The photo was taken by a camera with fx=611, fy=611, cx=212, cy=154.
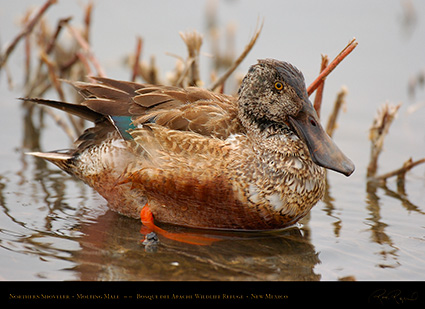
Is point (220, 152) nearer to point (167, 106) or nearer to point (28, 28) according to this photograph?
point (167, 106)

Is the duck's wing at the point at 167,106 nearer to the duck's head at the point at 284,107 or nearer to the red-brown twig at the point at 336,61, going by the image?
the duck's head at the point at 284,107

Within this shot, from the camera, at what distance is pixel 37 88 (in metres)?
8.17

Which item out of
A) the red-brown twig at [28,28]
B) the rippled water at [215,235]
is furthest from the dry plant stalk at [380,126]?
the red-brown twig at [28,28]

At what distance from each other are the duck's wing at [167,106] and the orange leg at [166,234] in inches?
30.2

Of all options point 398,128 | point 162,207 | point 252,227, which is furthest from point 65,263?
point 398,128

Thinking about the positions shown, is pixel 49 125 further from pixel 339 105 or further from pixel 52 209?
pixel 339 105

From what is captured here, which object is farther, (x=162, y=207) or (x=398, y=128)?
(x=398, y=128)

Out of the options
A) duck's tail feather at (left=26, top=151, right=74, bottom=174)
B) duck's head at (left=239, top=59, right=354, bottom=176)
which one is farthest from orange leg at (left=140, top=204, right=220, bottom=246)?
duck's head at (left=239, top=59, right=354, bottom=176)

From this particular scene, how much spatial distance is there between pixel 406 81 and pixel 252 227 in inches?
219

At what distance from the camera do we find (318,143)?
15.7 feet

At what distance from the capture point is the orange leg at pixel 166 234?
474 cm
